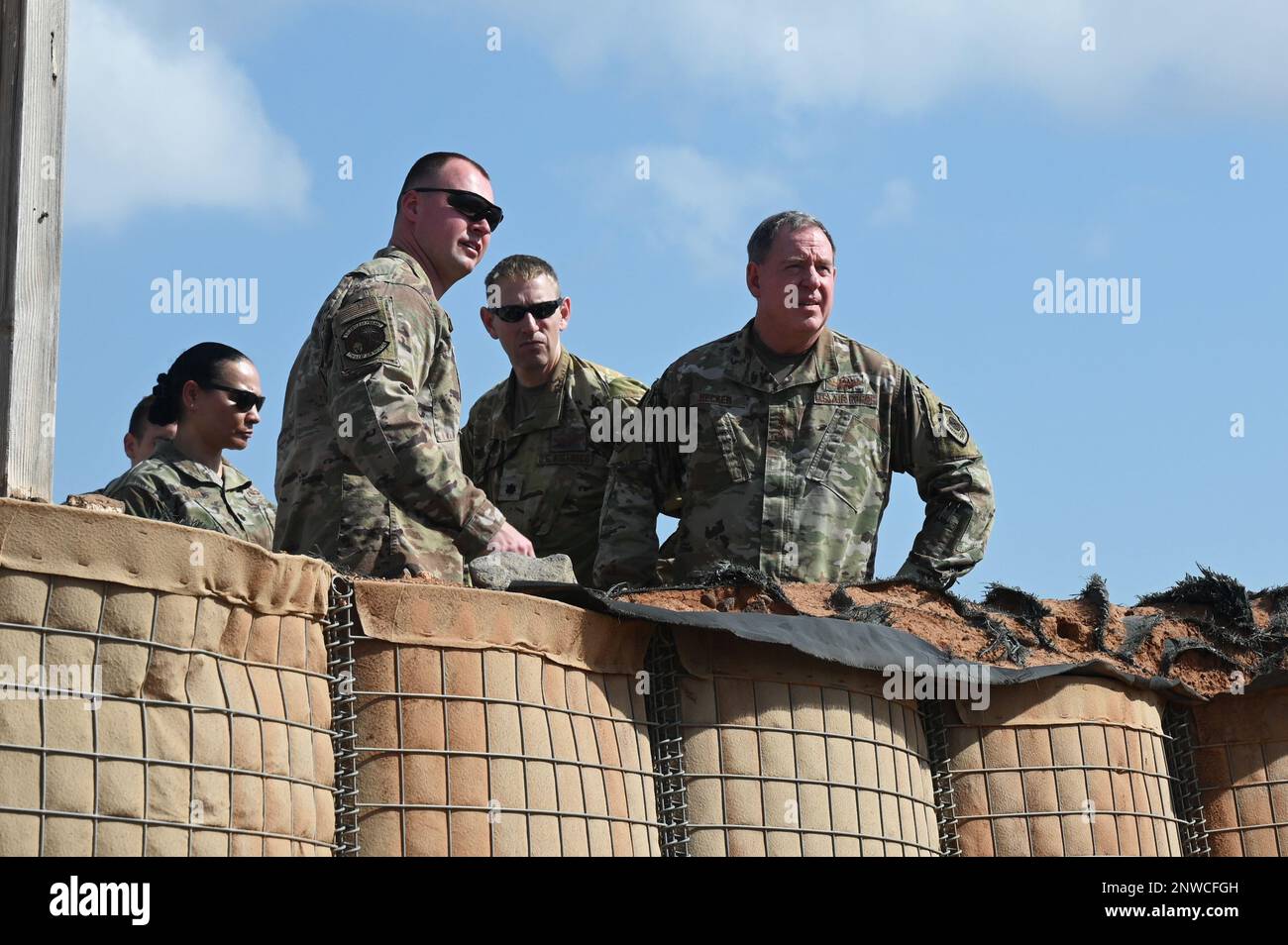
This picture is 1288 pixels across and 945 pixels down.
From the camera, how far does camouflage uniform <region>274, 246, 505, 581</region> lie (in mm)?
6227

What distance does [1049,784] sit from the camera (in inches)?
247

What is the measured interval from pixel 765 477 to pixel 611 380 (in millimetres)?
1260

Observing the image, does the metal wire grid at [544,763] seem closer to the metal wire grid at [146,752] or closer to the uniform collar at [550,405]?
the metal wire grid at [146,752]

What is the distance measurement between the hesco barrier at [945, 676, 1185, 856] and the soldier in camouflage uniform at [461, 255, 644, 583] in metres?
2.38

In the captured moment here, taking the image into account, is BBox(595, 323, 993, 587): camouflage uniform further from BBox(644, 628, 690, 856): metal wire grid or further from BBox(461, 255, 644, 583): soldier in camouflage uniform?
BBox(644, 628, 690, 856): metal wire grid

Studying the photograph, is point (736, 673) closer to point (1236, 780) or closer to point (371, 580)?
point (371, 580)

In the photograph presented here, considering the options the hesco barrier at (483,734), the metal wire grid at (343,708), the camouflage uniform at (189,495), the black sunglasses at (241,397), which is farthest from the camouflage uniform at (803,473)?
the metal wire grid at (343,708)

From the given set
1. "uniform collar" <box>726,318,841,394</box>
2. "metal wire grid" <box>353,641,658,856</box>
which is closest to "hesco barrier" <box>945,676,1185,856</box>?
"metal wire grid" <box>353,641,658,856</box>

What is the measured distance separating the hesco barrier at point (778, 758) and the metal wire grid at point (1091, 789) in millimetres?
429

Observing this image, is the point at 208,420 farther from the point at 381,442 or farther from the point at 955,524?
the point at 955,524

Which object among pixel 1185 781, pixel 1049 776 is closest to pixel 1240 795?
pixel 1185 781

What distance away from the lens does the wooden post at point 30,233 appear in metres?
5.01
